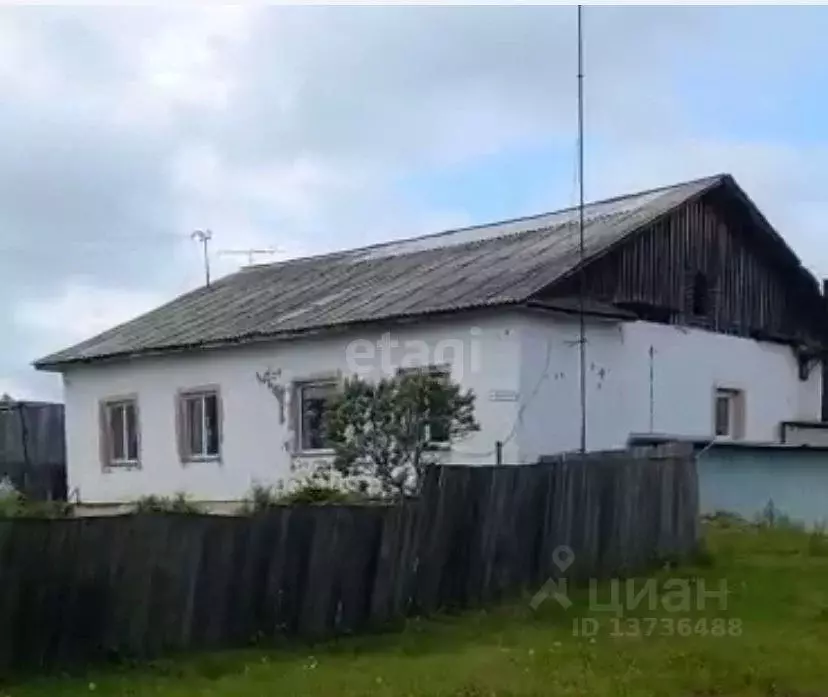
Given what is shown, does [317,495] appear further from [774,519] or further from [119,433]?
[119,433]

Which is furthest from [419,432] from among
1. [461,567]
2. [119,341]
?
[119,341]

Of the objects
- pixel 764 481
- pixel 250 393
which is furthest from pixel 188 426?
pixel 764 481

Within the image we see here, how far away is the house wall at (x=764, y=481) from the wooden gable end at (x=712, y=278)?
115 inches

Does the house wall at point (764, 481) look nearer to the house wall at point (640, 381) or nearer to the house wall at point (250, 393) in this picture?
the house wall at point (640, 381)

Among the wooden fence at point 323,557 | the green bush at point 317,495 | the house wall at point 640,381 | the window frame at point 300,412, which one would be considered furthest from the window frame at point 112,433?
the wooden fence at point 323,557

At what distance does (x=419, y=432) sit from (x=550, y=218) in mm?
8486

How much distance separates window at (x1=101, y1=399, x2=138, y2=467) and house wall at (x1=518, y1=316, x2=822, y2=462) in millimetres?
8584

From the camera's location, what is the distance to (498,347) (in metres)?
16.0

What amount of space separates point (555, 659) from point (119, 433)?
600 inches

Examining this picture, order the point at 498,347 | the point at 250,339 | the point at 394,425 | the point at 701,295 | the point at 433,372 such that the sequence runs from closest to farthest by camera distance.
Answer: the point at 394,425 < the point at 433,372 < the point at 498,347 < the point at 250,339 < the point at 701,295

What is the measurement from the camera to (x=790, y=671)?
25.7ft

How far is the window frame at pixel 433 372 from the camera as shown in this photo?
557 inches

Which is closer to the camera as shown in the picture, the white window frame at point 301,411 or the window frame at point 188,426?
the white window frame at point 301,411

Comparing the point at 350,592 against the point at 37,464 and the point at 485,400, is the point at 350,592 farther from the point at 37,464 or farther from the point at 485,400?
the point at 37,464
